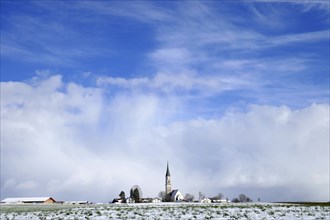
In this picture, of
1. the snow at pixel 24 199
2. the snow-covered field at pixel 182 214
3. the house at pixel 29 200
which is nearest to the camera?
the snow-covered field at pixel 182 214

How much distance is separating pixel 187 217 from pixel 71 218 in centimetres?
972

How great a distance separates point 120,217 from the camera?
1351 inches

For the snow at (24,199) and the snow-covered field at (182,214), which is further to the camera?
the snow at (24,199)

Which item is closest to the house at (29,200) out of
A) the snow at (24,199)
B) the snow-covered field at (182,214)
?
the snow at (24,199)

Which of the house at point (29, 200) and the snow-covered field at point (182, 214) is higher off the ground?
the snow-covered field at point (182, 214)

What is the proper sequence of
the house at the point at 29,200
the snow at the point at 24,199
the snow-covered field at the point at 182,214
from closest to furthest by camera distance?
1. the snow-covered field at the point at 182,214
2. the house at the point at 29,200
3. the snow at the point at 24,199

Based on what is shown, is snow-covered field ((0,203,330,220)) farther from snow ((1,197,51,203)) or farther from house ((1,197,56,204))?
snow ((1,197,51,203))

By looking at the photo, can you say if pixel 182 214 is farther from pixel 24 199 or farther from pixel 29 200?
pixel 24 199

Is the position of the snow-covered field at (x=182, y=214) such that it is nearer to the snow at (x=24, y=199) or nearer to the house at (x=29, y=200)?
the house at (x=29, y=200)

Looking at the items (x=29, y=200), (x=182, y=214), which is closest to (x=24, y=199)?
(x=29, y=200)

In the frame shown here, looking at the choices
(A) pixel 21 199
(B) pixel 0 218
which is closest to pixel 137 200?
(A) pixel 21 199

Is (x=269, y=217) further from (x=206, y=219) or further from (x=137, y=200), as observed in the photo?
(x=137, y=200)

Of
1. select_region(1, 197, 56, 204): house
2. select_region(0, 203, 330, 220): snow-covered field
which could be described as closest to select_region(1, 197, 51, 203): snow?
select_region(1, 197, 56, 204): house

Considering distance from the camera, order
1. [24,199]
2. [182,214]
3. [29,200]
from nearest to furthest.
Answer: [182,214]
[29,200]
[24,199]
